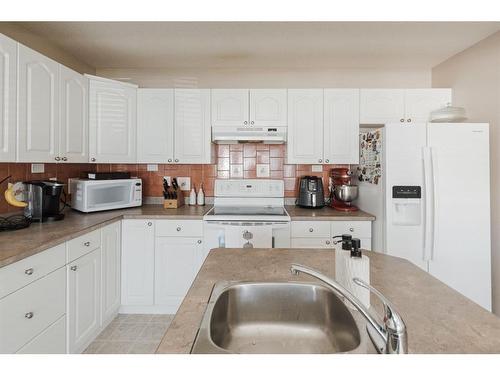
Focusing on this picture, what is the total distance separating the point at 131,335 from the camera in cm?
220

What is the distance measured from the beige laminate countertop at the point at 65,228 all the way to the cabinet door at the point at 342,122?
1.45m

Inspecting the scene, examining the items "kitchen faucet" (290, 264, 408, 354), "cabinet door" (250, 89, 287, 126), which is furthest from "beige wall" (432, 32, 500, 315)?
"kitchen faucet" (290, 264, 408, 354)

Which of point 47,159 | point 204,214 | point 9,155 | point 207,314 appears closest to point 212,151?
point 204,214

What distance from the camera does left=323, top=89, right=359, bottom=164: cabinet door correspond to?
2789 mm

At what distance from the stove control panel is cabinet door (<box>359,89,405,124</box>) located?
107cm

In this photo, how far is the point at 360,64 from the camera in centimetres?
297

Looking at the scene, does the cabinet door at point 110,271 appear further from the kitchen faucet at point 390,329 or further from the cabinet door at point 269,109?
the kitchen faucet at point 390,329

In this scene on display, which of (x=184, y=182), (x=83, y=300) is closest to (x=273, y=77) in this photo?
(x=184, y=182)

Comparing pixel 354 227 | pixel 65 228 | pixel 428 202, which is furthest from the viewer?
pixel 354 227

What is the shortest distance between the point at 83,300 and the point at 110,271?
1.31ft

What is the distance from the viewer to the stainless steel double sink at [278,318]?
35.1 inches

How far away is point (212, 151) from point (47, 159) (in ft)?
4.60

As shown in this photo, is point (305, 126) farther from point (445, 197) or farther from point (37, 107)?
point (37, 107)
